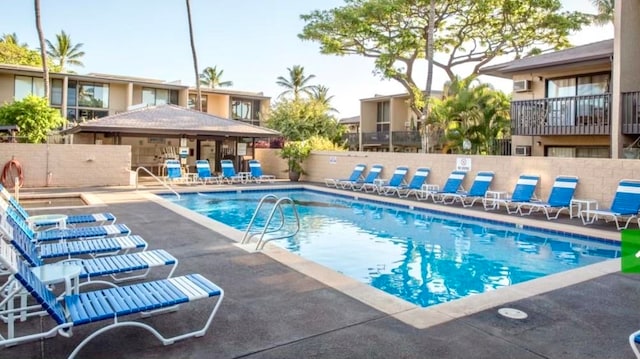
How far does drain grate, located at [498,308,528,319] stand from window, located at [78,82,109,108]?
30.0 meters

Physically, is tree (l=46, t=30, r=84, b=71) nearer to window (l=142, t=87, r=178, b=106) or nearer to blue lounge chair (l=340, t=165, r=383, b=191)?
window (l=142, t=87, r=178, b=106)

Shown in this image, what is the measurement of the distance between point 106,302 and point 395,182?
13248 millimetres

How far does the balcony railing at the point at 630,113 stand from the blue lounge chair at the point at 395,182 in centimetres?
663

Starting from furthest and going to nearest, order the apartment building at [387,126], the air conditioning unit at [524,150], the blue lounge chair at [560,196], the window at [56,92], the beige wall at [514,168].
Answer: the apartment building at [387,126] < the window at [56,92] < the air conditioning unit at [524,150] < the blue lounge chair at [560,196] < the beige wall at [514,168]

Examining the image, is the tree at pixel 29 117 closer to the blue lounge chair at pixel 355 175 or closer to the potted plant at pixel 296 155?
the potted plant at pixel 296 155

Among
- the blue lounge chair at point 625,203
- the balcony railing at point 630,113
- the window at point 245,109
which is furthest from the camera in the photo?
the window at point 245,109

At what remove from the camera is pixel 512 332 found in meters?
3.94

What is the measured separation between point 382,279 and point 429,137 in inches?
597

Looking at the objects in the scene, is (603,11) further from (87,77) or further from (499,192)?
(87,77)

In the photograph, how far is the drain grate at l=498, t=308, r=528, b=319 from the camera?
14.1ft

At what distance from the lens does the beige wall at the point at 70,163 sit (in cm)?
1590

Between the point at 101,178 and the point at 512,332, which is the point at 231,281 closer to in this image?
the point at 512,332

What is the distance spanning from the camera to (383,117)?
34.2 metres

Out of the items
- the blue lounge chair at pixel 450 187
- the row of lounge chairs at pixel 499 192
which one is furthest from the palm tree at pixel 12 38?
the blue lounge chair at pixel 450 187
